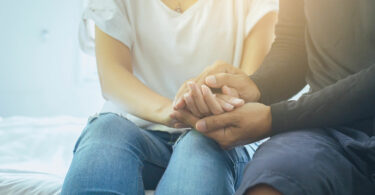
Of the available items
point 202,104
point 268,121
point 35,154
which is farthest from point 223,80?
point 35,154

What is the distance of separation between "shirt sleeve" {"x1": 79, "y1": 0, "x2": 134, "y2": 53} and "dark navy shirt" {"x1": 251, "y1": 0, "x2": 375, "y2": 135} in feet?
1.39

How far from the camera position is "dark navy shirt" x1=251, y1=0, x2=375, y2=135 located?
2.14 ft

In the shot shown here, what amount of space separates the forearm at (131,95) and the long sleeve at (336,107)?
36 cm

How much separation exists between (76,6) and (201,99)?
2569mm

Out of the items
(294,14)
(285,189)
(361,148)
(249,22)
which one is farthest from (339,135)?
(249,22)

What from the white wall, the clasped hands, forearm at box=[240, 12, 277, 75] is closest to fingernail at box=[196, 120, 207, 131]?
the clasped hands

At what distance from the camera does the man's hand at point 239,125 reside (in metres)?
0.70

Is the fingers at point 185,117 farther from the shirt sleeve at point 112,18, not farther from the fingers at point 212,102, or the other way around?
the shirt sleeve at point 112,18

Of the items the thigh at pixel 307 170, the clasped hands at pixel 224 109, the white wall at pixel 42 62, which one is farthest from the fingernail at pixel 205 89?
the white wall at pixel 42 62

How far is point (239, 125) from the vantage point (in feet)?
2.42

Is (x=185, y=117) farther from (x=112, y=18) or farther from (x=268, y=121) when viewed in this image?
(x=112, y=18)

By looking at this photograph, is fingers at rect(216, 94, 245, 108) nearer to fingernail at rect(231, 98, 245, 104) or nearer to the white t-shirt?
fingernail at rect(231, 98, 245, 104)

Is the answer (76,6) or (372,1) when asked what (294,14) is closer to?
(372,1)

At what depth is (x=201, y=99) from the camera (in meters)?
0.81
